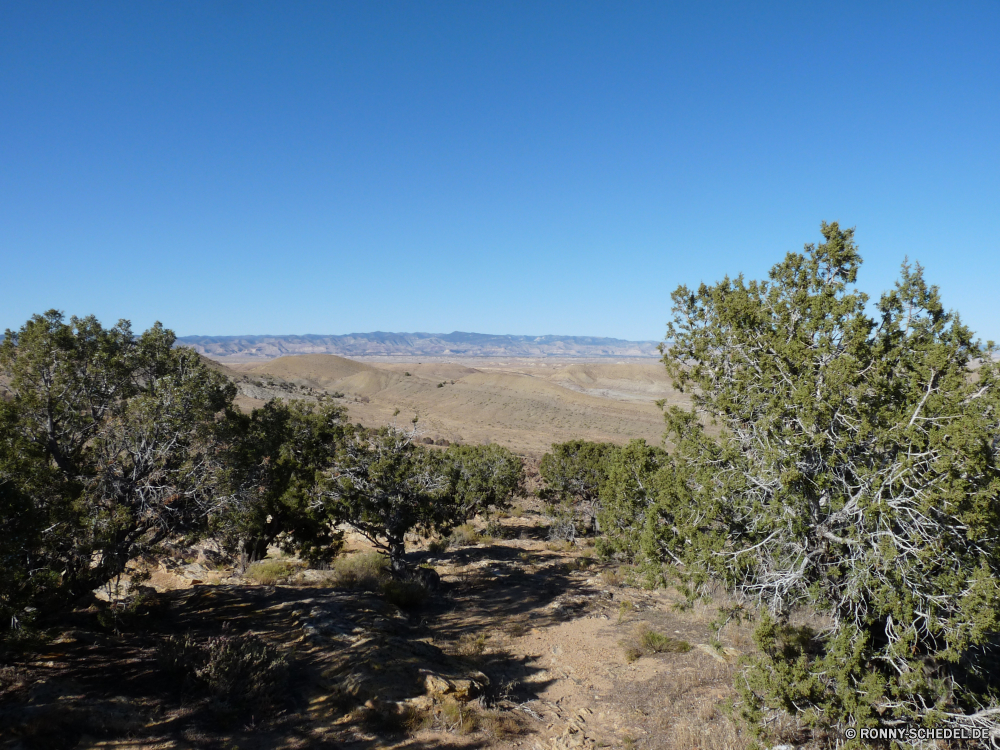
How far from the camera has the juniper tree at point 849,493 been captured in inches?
243

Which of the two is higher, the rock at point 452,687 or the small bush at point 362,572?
the rock at point 452,687

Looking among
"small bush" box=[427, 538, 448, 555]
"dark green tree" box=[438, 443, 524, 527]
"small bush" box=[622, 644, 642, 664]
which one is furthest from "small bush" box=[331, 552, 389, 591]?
"small bush" box=[622, 644, 642, 664]

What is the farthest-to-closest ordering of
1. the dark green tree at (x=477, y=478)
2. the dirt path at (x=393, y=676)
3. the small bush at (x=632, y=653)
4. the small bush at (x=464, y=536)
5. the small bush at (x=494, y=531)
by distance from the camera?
the small bush at (x=494, y=531), the dark green tree at (x=477, y=478), the small bush at (x=464, y=536), the small bush at (x=632, y=653), the dirt path at (x=393, y=676)

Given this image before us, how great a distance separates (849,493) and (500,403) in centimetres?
8396

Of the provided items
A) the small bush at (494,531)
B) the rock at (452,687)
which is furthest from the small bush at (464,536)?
the rock at (452,687)

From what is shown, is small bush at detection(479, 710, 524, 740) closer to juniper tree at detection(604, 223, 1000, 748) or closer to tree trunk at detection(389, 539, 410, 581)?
juniper tree at detection(604, 223, 1000, 748)

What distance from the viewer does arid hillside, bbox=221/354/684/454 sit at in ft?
218

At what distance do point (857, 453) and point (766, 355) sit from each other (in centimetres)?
186

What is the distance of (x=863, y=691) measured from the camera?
6.68 meters

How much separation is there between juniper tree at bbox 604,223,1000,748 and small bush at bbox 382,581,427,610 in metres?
9.39

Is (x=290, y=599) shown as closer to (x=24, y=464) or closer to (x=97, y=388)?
(x=97, y=388)

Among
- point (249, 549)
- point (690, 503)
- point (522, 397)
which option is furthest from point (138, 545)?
point (522, 397)

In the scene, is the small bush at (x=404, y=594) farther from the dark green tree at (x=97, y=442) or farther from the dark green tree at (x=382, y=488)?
the dark green tree at (x=97, y=442)

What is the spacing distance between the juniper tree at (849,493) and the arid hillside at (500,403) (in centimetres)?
3445
